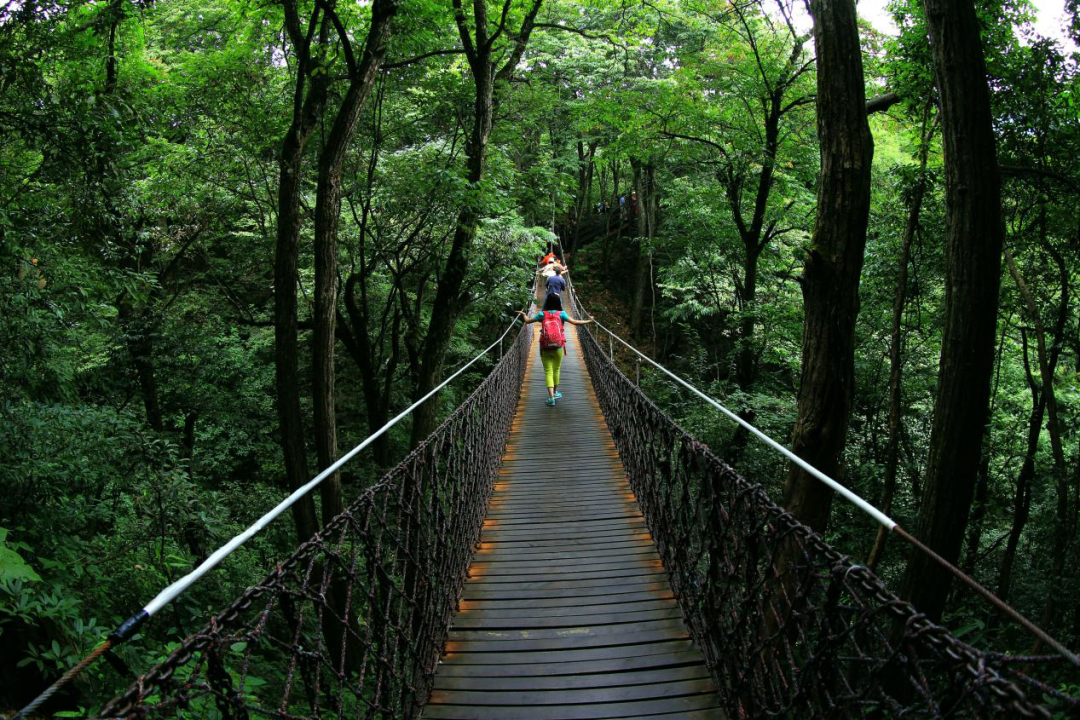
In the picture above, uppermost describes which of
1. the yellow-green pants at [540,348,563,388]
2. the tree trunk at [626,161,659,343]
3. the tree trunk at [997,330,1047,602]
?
the tree trunk at [626,161,659,343]

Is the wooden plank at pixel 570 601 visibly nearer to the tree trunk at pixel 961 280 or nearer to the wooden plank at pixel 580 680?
the wooden plank at pixel 580 680

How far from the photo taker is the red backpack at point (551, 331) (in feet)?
25.1

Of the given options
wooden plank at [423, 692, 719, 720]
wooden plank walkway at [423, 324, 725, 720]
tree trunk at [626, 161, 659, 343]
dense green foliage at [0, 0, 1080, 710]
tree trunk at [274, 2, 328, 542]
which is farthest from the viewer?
tree trunk at [626, 161, 659, 343]

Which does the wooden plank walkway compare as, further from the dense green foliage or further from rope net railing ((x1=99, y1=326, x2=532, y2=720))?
the dense green foliage

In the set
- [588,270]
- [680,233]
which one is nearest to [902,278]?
[680,233]

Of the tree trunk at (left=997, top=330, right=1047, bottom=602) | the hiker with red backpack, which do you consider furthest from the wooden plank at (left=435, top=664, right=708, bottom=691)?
the hiker with red backpack

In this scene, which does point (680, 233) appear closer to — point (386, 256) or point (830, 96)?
point (386, 256)

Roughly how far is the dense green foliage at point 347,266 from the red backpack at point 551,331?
1398 millimetres

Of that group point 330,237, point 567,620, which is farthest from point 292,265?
point 567,620

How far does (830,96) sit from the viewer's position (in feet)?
11.8

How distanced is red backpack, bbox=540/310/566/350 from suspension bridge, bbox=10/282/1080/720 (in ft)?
8.93

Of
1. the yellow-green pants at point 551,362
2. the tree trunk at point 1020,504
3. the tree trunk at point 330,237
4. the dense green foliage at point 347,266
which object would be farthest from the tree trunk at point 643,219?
the tree trunk at point 330,237

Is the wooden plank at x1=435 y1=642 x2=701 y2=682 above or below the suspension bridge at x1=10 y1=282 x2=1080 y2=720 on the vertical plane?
below

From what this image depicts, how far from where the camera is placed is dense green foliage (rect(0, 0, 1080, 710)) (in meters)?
4.34
